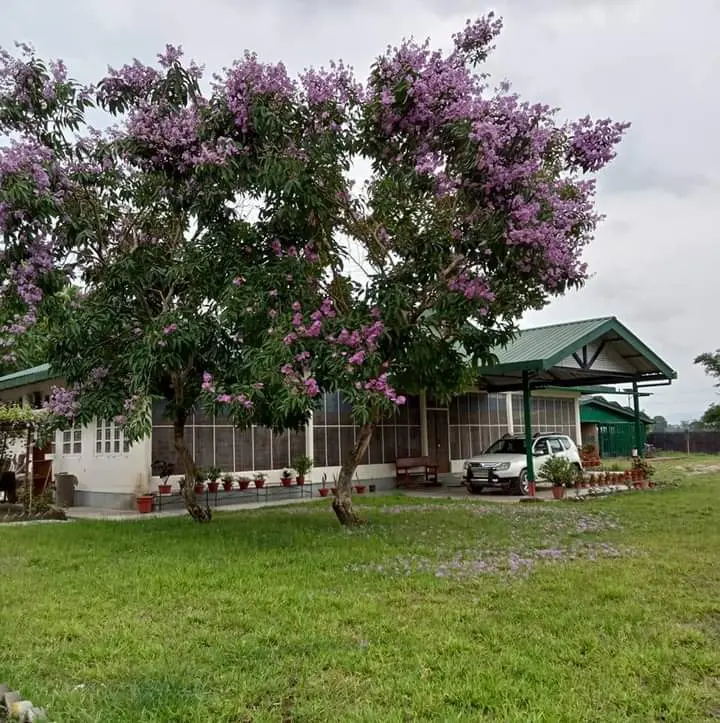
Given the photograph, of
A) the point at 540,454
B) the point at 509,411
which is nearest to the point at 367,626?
the point at 540,454

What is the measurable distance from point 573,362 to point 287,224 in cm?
1061

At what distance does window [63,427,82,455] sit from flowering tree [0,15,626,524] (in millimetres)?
7361

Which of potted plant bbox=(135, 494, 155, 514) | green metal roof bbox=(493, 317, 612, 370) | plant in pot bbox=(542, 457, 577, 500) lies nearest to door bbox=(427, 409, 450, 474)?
green metal roof bbox=(493, 317, 612, 370)

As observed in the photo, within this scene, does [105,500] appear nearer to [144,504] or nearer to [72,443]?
[144,504]

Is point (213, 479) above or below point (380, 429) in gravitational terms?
below

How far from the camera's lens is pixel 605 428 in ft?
124

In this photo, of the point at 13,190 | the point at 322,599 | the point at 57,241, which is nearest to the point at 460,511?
the point at 322,599

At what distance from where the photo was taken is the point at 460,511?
12641 mm

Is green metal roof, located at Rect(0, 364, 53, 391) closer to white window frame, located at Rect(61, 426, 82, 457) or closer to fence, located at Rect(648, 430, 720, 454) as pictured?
white window frame, located at Rect(61, 426, 82, 457)

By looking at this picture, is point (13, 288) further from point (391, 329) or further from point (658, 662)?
point (658, 662)

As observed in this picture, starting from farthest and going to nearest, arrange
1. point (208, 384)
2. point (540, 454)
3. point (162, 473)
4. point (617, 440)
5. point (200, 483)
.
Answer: point (617, 440)
point (540, 454)
point (200, 483)
point (162, 473)
point (208, 384)

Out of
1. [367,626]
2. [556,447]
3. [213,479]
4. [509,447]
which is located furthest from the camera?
[556,447]

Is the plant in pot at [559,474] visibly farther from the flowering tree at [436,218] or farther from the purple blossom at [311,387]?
the purple blossom at [311,387]

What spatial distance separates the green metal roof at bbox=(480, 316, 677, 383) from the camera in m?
15.2
